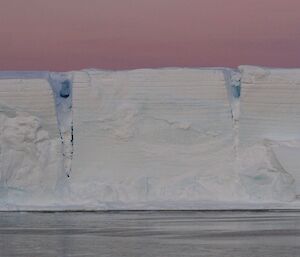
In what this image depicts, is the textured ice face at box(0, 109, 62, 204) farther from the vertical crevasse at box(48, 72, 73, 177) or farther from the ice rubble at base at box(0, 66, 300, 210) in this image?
the vertical crevasse at box(48, 72, 73, 177)

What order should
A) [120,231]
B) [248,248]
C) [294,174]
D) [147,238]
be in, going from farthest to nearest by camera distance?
1. [294,174]
2. [120,231]
3. [147,238]
4. [248,248]

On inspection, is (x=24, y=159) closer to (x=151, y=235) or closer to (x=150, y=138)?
(x=150, y=138)

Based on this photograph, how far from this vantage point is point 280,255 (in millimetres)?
12883

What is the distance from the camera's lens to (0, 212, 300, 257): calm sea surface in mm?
13391

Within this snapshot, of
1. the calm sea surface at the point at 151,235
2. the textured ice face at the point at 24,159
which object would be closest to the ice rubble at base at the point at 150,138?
the textured ice face at the point at 24,159

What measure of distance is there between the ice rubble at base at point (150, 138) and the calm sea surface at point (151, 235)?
64 cm

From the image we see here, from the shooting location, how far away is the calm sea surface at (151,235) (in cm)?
1339

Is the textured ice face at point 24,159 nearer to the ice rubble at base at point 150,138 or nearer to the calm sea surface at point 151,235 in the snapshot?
the ice rubble at base at point 150,138

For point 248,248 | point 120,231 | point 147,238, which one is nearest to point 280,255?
point 248,248

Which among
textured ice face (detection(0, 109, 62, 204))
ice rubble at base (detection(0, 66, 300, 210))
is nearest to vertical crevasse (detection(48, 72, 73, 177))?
ice rubble at base (detection(0, 66, 300, 210))

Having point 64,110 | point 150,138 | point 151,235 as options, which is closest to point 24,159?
point 64,110

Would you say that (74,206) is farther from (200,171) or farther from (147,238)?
Result: (147,238)

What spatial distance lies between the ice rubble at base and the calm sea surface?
0.64m

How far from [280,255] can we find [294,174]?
939 cm
